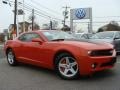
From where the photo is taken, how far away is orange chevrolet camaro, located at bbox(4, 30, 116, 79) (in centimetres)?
701

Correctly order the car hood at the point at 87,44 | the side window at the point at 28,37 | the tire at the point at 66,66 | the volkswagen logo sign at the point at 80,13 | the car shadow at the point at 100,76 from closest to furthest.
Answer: the car hood at the point at 87,44 → the tire at the point at 66,66 → the car shadow at the point at 100,76 → the side window at the point at 28,37 → the volkswagen logo sign at the point at 80,13

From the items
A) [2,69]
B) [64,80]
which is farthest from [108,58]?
[2,69]

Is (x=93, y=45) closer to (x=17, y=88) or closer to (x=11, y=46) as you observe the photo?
(x=17, y=88)

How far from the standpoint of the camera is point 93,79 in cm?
734

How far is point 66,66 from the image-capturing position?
7.52 meters

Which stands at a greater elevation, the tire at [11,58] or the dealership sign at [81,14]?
the dealership sign at [81,14]

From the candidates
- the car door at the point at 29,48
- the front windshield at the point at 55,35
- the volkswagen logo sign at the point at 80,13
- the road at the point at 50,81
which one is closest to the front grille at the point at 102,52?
the road at the point at 50,81

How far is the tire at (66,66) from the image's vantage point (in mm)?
7312

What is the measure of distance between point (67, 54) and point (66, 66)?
0.35m

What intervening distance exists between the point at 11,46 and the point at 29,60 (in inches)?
61.7

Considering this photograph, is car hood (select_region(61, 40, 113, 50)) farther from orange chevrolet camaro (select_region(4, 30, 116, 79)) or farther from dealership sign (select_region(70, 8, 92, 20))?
dealership sign (select_region(70, 8, 92, 20))

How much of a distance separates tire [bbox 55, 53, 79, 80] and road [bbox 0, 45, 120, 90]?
169 millimetres

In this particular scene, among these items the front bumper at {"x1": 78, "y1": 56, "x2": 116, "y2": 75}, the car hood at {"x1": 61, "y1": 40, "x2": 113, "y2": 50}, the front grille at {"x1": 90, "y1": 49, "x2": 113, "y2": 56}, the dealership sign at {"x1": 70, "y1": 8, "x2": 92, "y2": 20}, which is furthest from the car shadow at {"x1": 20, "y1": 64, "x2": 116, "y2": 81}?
the dealership sign at {"x1": 70, "y1": 8, "x2": 92, "y2": 20}

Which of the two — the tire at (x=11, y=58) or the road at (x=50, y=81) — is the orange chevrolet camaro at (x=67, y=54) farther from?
the tire at (x=11, y=58)
